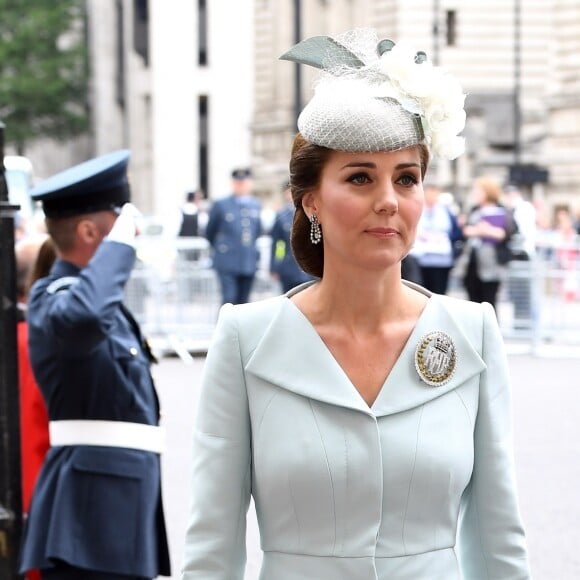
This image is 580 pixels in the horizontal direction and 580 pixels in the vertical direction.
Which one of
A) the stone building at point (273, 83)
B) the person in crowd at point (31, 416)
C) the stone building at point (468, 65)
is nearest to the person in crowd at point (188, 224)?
the stone building at point (273, 83)

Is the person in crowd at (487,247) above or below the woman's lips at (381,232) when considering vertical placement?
below

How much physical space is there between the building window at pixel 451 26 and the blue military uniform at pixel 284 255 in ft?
89.7

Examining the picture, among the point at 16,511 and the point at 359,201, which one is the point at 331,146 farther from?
the point at 16,511

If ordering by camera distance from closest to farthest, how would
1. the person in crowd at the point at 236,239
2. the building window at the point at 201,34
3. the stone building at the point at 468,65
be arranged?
the person in crowd at the point at 236,239 < the stone building at the point at 468,65 < the building window at the point at 201,34

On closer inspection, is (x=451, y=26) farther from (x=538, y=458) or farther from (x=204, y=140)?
(x=538, y=458)

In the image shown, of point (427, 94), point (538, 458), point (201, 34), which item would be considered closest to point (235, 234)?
point (538, 458)

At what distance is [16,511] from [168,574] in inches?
21.2

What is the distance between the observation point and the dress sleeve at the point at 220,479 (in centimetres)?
303

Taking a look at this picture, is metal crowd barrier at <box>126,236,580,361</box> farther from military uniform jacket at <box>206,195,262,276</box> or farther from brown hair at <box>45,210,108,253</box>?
brown hair at <box>45,210,108,253</box>

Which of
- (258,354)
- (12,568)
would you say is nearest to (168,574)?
(12,568)

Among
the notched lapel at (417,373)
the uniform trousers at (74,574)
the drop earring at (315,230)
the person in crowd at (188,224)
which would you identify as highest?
the drop earring at (315,230)

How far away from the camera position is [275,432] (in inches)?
117

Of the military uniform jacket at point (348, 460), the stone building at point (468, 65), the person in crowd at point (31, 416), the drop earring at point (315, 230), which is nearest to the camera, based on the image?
the military uniform jacket at point (348, 460)

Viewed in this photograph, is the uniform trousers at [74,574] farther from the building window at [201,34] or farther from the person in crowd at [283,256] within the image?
the building window at [201,34]
